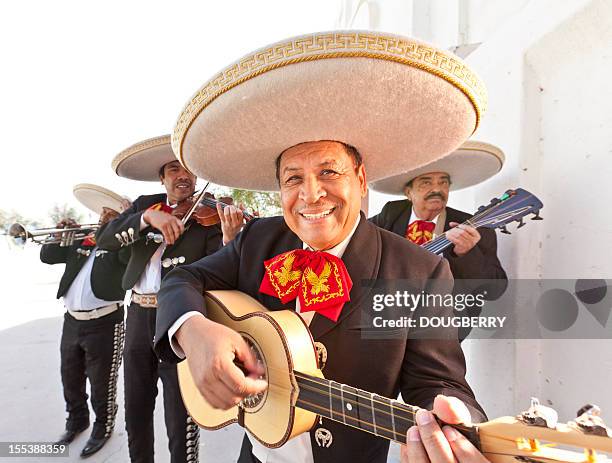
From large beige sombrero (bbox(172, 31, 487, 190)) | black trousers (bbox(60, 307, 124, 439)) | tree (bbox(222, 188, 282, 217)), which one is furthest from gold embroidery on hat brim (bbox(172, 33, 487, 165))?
tree (bbox(222, 188, 282, 217))

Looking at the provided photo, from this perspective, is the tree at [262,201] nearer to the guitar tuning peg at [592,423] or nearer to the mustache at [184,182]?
the mustache at [184,182]

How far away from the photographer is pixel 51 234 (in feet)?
13.8

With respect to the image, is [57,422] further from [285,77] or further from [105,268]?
[285,77]

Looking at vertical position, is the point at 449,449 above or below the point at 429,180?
below

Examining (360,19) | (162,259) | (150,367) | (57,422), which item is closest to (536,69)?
(162,259)

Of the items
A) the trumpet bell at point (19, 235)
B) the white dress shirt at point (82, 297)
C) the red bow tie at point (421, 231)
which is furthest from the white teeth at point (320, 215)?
the trumpet bell at point (19, 235)

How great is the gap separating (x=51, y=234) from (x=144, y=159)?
2173 millimetres

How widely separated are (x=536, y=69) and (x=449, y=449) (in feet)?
9.65

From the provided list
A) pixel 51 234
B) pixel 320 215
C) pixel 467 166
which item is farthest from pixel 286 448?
pixel 51 234

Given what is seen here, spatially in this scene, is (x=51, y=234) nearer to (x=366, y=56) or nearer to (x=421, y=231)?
(x=421, y=231)

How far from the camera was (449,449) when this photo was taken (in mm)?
808

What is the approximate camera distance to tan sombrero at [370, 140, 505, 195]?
257cm

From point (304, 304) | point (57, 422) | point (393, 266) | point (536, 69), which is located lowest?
point (57, 422)

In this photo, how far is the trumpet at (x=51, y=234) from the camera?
13.3ft
